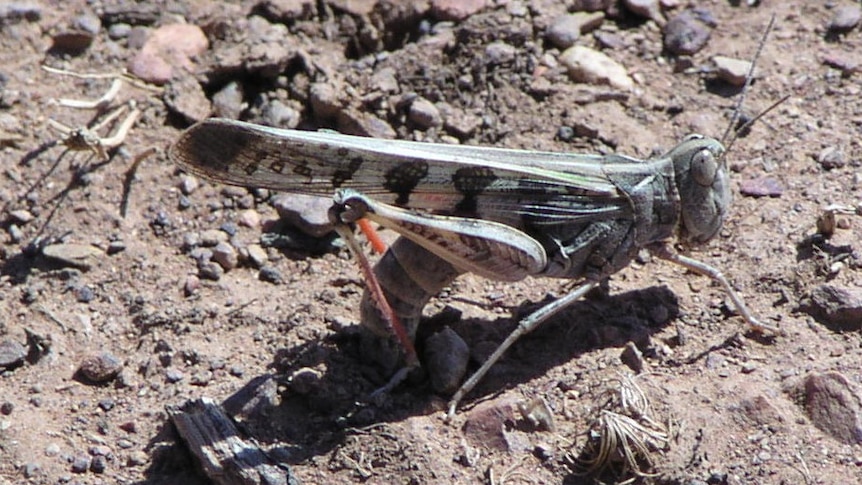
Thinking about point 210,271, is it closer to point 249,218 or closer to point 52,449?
point 249,218

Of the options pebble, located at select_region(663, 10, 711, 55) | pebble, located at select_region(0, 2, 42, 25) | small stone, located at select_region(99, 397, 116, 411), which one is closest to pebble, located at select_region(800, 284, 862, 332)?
pebble, located at select_region(663, 10, 711, 55)

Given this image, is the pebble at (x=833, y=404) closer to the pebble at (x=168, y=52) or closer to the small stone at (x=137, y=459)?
the small stone at (x=137, y=459)

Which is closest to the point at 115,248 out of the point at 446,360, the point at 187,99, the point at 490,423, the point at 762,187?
the point at 187,99

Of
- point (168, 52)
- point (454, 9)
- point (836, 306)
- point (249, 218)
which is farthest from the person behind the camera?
point (454, 9)

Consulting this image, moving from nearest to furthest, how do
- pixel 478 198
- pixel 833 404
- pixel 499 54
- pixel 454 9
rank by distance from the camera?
pixel 833 404 < pixel 478 198 < pixel 499 54 < pixel 454 9

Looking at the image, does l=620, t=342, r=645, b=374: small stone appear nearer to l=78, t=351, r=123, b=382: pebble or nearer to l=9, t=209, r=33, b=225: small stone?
l=78, t=351, r=123, b=382: pebble

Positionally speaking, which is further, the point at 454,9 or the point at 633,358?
the point at 454,9

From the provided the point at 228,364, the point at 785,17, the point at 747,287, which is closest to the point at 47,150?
the point at 228,364
